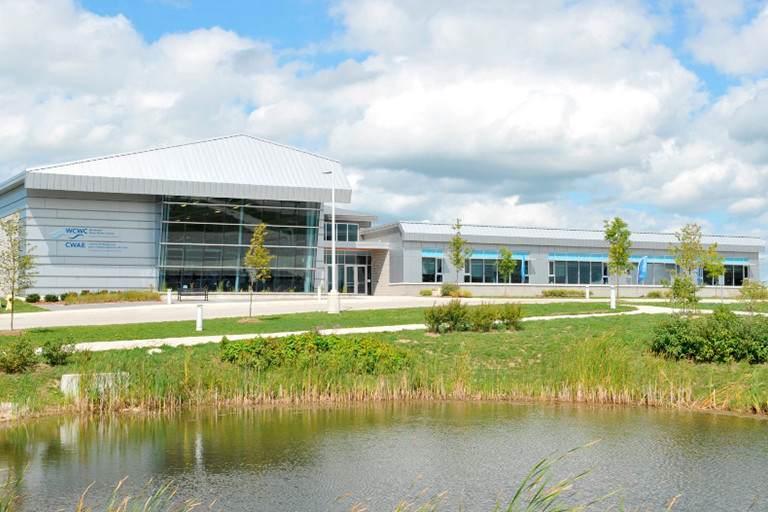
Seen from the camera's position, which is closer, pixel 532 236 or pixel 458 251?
pixel 458 251

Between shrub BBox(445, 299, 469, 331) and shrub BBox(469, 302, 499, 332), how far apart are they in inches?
8.3

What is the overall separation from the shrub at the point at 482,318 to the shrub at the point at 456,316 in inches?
8.3

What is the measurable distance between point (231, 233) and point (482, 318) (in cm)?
2969

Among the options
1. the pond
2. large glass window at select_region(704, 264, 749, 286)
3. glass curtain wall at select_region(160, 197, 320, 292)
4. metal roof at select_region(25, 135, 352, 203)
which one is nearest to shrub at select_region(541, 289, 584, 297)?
metal roof at select_region(25, 135, 352, 203)

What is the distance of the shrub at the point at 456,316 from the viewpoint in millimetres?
21594

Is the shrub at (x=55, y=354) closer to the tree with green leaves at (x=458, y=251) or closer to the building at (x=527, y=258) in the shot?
the tree with green leaves at (x=458, y=251)

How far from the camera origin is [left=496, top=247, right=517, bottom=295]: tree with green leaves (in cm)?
5353

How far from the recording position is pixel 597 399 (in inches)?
565

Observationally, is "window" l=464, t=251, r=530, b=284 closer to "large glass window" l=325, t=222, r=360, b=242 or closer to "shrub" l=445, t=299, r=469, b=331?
"large glass window" l=325, t=222, r=360, b=242

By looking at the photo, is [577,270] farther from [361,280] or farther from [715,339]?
[715,339]

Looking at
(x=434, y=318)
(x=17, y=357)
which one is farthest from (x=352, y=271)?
(x=17, y=357)

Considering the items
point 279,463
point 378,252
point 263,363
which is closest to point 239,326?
point 263,363

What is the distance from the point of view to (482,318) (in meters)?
21.9

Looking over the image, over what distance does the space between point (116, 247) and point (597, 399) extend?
124 feet
